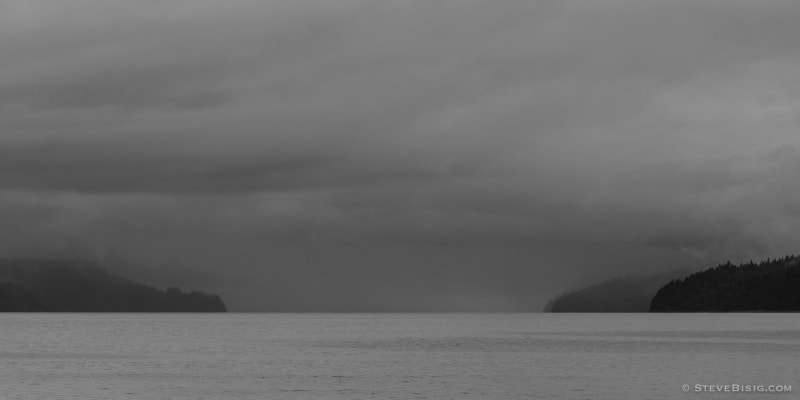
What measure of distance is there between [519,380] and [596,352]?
202 feet

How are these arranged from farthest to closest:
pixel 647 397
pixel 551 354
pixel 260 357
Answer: pixel 551 354
pixel 260 357
pixel 647 397

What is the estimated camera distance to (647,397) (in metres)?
88.8

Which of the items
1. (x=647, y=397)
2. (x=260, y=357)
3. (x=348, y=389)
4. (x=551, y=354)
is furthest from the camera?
(x=551, y=354)

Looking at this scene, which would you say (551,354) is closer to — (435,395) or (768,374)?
(768,374)

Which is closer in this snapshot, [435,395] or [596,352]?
[435,395]

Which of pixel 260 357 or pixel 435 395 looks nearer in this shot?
pixel 435 395

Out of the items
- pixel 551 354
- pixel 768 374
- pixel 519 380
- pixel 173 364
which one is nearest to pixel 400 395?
pixel 519 380

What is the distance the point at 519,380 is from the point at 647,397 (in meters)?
20.4

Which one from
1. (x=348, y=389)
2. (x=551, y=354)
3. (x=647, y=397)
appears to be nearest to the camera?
(x=647, y=397)

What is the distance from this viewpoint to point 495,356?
156m

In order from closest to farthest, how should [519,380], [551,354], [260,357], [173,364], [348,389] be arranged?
[348,389]
[519,380]
[173,364]
[260,357]
[551,354]

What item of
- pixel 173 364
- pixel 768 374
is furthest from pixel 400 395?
pixel 173 364

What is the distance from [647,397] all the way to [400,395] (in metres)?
21.7

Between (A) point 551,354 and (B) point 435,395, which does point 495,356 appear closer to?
(A) point 551,354
